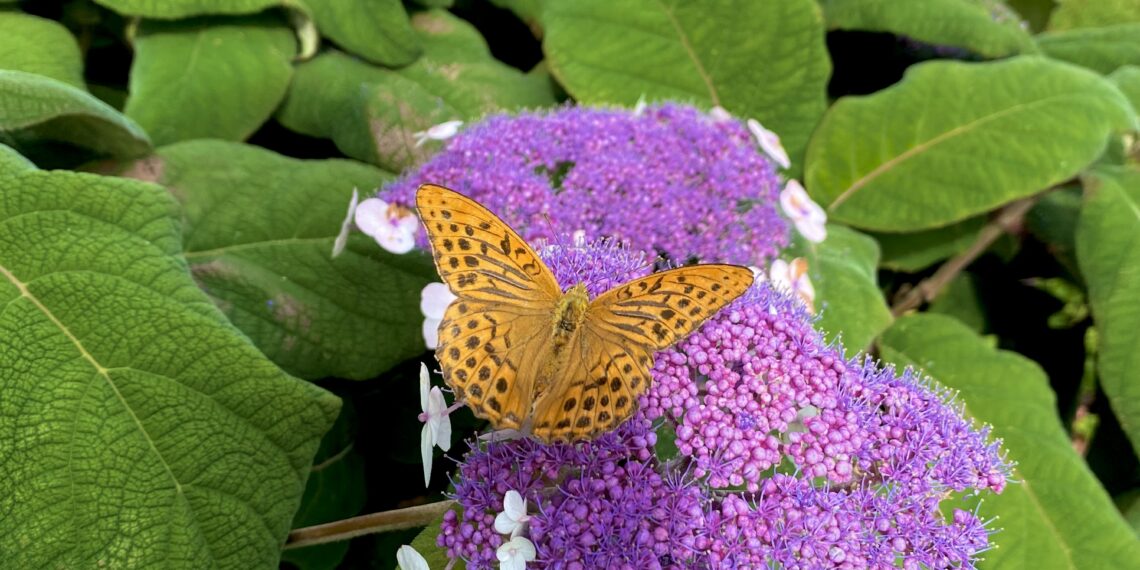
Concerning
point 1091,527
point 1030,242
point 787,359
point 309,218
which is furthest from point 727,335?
point 1030,242

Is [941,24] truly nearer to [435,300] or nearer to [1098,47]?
[1098,47]

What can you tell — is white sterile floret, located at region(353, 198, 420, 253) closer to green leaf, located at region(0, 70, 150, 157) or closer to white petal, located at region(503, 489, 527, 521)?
green leaf, located at region(0, 70, 150, 157)

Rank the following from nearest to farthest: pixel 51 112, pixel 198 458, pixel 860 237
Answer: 1. pixel 198 458
2. pixel 51 112
3. pixel 860 237

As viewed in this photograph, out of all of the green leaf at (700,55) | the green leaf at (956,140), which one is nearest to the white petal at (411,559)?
the green leaf at (700,55)

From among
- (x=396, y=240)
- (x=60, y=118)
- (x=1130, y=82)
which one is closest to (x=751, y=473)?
(x=396, y=240)

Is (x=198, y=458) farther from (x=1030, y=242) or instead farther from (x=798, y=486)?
(x=1030, y=242)

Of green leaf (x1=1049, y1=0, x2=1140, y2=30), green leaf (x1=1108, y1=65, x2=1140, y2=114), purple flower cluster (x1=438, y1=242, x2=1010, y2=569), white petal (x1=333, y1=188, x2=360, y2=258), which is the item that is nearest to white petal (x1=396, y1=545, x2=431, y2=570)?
purple flower cluster (x1=438, y1=242, x2=1010, y2=569)
